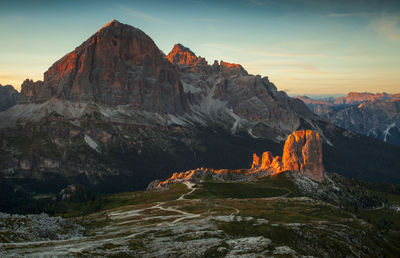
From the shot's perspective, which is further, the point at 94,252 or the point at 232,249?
the point at 232,249

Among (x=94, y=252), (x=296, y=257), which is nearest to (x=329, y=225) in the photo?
(x=296, y=257)

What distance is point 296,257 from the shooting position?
125 metres

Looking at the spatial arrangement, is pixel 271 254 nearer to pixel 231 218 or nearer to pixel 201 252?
pixel 201 252

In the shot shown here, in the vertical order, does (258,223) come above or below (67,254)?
below

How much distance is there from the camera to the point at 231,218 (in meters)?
177

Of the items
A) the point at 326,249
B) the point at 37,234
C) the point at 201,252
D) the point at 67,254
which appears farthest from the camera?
the point at 326,249

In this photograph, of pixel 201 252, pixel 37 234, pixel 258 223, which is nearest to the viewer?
pixel 201 252

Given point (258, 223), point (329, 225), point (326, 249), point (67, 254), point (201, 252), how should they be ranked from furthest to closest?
point (329, 225) → point (258, 223) → point (326, 249) → point (201, 252) → point (67, 254)

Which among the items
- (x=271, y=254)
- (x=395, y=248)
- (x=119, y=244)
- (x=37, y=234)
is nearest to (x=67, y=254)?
(x=119, y=244)

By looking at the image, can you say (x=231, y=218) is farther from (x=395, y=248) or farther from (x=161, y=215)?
(x=395, y=248)

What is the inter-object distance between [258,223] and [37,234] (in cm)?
8409

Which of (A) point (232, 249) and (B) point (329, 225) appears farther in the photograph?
(B) point (329, 225)

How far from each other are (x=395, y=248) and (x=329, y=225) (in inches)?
1551

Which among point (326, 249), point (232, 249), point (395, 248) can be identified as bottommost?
point (395, 248)
